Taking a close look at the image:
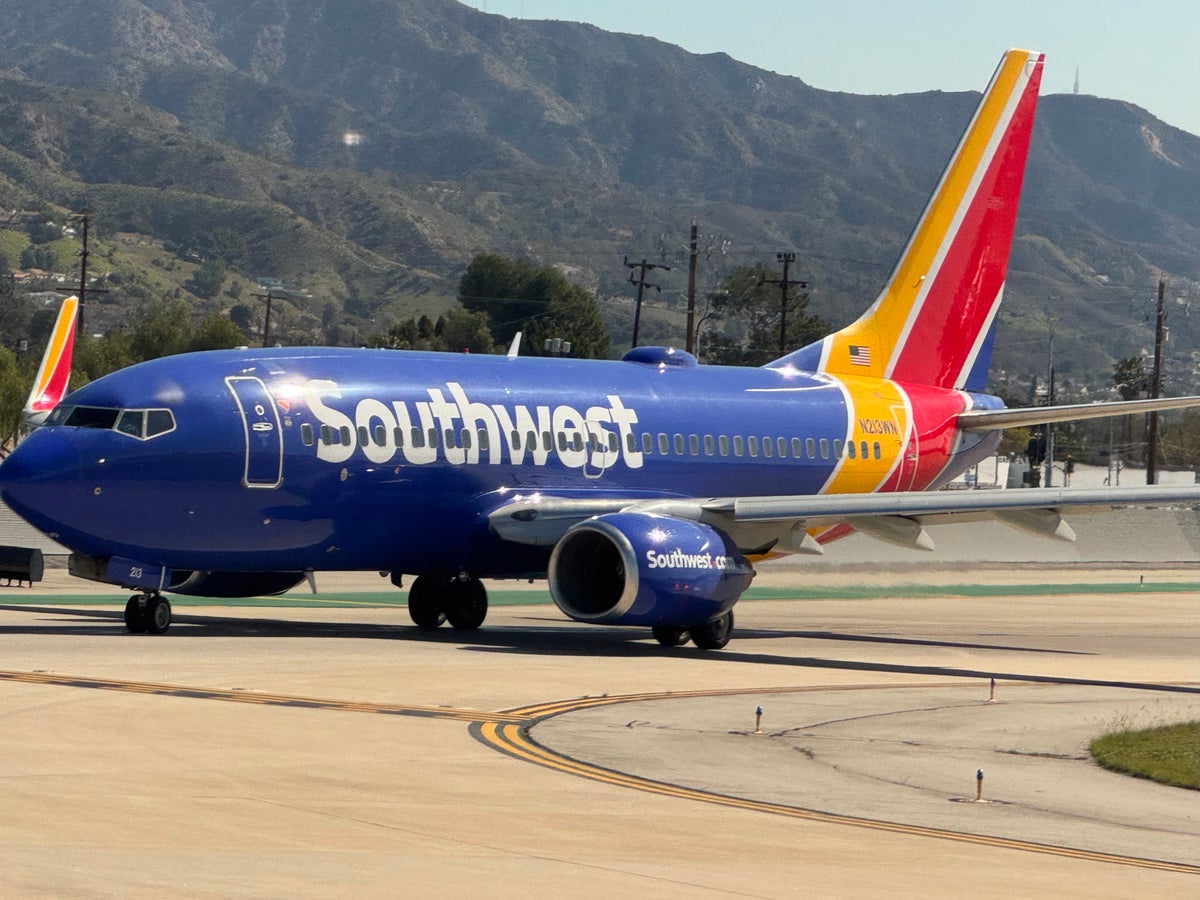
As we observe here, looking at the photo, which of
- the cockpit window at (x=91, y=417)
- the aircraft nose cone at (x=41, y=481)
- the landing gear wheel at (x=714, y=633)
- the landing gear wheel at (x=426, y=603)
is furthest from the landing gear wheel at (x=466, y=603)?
the aircraft nose cone at (x=41, y=481)

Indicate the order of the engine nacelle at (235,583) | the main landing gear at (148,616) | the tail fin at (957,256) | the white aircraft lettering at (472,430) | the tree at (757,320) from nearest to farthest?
the main landing gear at (148,616) → the white aircraft lettering at (472,430) → the engine nacelle at (235,583) → the tail fin at (957,256) → the tree at (757,320)

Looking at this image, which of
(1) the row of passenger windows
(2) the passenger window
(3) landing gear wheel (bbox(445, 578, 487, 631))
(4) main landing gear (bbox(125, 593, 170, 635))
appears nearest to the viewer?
(2) the passenger window

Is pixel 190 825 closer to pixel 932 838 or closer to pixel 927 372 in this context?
pixel 932 838

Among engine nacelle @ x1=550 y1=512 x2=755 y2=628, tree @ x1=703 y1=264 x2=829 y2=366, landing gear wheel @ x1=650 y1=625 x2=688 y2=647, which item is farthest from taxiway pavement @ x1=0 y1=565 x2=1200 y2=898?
tree @ x1=703 y1=264 x2=829 y2=366

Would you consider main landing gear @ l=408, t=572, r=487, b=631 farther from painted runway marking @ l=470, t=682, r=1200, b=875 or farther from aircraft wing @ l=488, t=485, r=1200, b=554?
painted runway marking @ l=470, t=682, r=1200, b=875

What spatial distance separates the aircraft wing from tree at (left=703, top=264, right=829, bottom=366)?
11255 centimetres

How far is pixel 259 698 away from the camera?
20.0m

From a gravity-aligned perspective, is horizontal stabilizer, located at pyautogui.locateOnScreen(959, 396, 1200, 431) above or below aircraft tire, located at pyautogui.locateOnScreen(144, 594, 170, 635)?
above

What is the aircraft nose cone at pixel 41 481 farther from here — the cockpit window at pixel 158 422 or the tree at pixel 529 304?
the tree at pixel 529 304

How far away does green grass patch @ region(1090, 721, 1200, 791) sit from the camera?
57.1ft

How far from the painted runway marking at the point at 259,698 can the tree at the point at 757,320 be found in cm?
12290

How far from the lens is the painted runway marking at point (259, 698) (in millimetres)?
19469

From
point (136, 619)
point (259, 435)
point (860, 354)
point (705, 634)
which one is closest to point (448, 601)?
point (705, 634)

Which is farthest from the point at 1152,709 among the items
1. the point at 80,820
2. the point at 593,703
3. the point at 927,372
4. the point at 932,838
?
the point at 927,372
